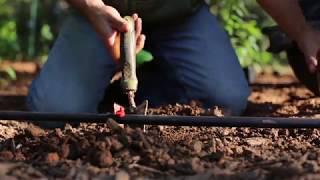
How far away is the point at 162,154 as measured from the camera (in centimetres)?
161

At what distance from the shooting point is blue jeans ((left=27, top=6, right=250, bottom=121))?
2703 millimetres

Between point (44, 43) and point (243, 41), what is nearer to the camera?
point (243, 41)

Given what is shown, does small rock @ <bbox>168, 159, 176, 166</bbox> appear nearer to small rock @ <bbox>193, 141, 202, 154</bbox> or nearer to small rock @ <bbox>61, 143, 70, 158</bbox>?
small rock @ <bbox>193, 141, 202, 154</bbox>

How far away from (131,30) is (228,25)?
149 centimetres

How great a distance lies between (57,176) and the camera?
1.50 meters

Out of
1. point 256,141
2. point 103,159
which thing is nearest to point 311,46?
point 256,141

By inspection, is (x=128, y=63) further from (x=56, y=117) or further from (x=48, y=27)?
(x=48, y=27)

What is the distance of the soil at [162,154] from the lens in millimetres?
1497

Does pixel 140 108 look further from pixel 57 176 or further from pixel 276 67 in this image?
pixel 276 67

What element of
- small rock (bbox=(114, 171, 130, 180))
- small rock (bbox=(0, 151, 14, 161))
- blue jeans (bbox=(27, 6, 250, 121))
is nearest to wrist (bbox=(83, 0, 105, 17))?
blue jeans (bbox=(27, 6, 250, 121))

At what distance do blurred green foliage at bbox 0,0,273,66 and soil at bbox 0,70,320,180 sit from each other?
1581 millimetres

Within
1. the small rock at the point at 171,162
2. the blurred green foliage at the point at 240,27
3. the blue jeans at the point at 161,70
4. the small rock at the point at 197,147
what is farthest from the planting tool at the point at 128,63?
the blurred green foliage at the point at 240,27

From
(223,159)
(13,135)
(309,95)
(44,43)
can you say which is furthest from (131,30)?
(44,43)

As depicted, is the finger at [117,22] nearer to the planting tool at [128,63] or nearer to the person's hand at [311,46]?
the planting tool at [128,63]
